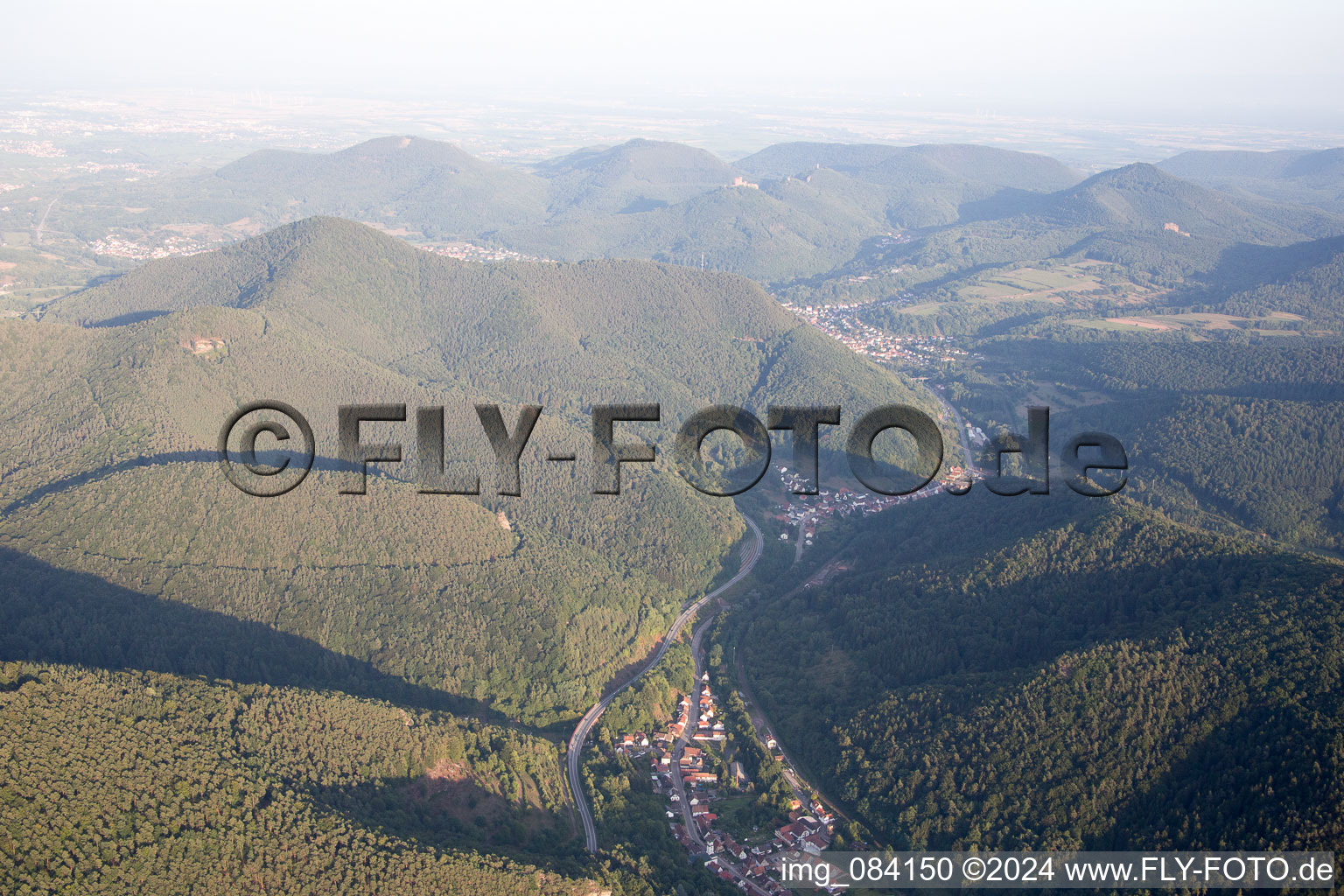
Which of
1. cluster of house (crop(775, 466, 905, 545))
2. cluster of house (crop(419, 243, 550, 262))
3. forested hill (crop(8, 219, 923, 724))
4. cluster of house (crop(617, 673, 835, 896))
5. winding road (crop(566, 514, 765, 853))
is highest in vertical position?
cluster of house (crop(419, 243, 550, 262))

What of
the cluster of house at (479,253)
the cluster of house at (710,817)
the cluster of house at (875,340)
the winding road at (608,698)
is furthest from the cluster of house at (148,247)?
the cluster of house at (710,817)

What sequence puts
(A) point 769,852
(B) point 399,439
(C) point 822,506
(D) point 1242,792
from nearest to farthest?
(D) point 1242,792 → (A) point 769,852 → (C) point 822,506 → (B) point 399,439

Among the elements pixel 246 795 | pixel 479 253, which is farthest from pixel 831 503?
pixel 479 253

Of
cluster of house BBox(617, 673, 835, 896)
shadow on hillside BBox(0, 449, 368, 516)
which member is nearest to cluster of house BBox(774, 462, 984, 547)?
cluster of house BBox(617, 673, 835, 896)

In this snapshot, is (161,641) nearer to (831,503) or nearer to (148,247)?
(831,503)

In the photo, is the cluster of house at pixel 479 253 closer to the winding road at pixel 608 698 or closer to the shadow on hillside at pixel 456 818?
the winding road at pixel 608 698

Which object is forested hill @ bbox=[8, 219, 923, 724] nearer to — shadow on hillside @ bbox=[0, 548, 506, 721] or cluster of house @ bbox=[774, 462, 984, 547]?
shadow on hillside @ bbox=[0, 548, 506, 721]
